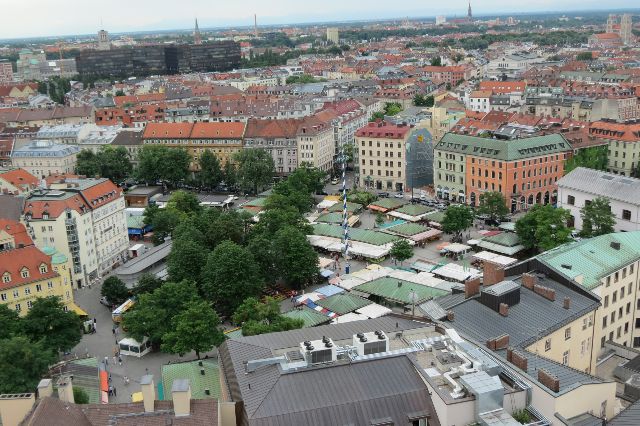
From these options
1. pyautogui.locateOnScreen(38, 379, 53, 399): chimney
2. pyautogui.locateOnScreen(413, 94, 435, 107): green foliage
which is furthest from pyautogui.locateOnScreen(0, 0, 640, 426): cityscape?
pyautogui.locateOnScreen(413, 94, 435, 107): green foliage

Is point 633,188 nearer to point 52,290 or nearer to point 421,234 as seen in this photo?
point 421,234

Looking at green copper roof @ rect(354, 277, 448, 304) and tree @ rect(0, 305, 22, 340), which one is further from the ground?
tree @ rect(0, 305, 22, 340)

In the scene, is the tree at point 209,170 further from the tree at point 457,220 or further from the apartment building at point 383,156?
the tree at point 457,220

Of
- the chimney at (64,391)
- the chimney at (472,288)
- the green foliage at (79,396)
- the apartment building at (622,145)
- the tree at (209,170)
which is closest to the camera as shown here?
the chimney at (64,391)

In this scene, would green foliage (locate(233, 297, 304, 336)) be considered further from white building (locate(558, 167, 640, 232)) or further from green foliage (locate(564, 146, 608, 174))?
green foliage (locate(564, 146, 608, 174))

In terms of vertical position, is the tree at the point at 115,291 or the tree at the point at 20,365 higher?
the tree at the point at 20,365

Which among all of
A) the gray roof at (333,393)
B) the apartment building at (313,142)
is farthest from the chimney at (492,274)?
the apartment building at (313,142)

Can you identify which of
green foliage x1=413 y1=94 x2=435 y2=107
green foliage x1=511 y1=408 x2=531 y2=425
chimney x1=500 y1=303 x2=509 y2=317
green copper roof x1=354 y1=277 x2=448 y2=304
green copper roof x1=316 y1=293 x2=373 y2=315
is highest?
green foliage x1=511 y1=408 x2=531 y2=425
